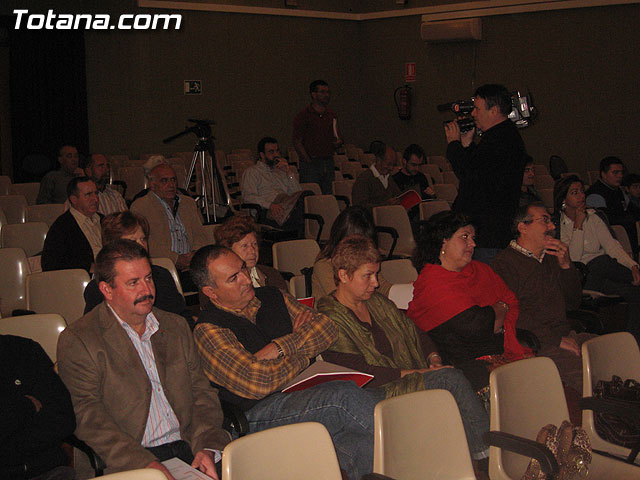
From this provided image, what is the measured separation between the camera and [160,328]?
102 inches

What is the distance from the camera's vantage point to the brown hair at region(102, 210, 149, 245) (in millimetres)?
3466

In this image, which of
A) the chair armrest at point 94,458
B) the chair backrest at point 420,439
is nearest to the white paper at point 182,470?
the chair armrest at point 94,458

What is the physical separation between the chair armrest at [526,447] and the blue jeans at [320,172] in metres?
5.85

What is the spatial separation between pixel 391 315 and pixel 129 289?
131cm

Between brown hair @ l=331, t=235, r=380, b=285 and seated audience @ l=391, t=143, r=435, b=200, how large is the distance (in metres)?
4.13

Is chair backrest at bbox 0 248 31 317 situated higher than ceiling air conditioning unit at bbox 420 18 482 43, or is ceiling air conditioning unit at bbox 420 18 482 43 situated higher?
ceiling air conditioning unit at bbox 420 18 482 43

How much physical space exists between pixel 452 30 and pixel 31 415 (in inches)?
409

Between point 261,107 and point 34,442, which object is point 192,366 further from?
point 261,107

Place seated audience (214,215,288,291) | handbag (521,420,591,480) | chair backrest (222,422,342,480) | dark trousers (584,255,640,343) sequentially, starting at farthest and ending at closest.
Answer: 1. dark trousers (584,255,640,343)
2. seated audience (214,215,288,291)
3. handbag (521,420,591,480)
4. chair backrest (222,422,342,480)

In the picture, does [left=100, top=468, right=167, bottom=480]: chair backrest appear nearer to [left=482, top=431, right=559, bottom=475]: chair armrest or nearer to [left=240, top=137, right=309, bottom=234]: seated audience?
[left=482, top=431, right=559, bottom=475]: chair armrest

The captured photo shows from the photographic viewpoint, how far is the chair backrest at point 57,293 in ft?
12.4

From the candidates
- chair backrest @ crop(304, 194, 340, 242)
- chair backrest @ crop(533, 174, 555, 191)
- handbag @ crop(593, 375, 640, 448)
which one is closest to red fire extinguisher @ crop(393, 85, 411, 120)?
chair backrest @ crop(533, 174, 555, 191)

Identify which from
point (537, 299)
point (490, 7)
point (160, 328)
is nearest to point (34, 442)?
point (160, 328)

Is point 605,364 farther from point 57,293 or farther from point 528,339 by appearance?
point 57,293
